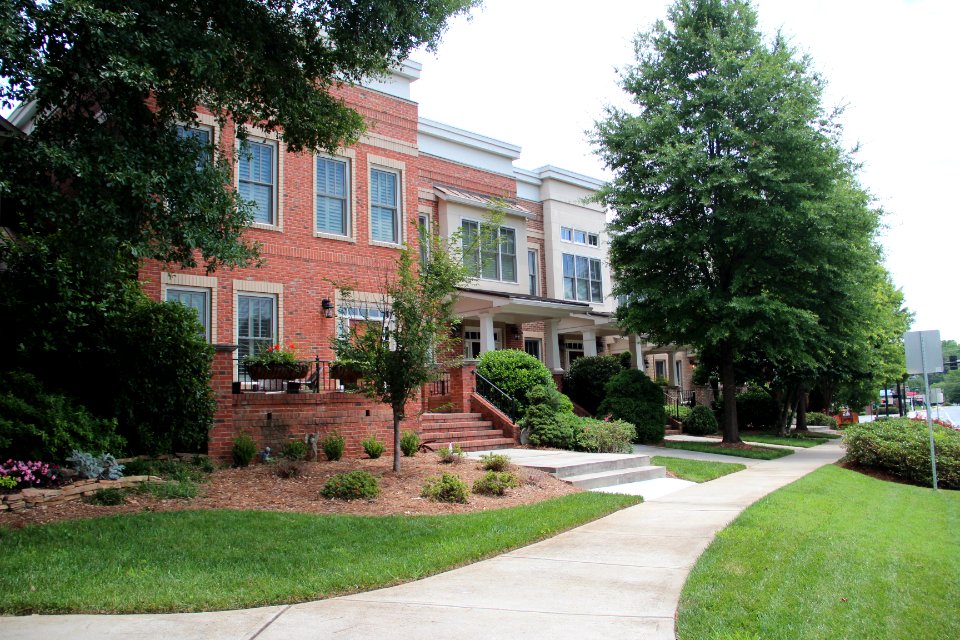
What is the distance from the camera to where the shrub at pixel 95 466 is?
8578 millimetres

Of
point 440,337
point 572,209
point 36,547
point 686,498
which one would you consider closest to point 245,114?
point 440,337

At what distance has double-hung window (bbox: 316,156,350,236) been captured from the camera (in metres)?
16.0

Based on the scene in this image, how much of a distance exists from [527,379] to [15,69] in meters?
12.0

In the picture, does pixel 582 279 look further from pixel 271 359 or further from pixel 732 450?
pixel 271 359

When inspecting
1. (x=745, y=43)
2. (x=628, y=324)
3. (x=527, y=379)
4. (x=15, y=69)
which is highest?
(x=745, y=43)

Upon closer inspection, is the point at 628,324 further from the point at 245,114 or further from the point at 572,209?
the point at 245,114

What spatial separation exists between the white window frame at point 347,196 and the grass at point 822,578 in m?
10.8

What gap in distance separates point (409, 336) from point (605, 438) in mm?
5885

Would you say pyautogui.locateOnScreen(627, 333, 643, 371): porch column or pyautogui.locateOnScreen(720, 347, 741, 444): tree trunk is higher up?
pyautogui.locateOnScreen(627, 333, 643, 371): porch column

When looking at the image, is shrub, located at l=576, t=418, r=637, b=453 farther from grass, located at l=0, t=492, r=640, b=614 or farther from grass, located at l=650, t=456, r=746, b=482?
grass, located at l=0, t=492, r=640, b=614

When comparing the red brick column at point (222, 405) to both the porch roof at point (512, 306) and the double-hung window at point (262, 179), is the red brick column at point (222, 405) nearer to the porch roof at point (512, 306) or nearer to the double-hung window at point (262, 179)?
the double-hung window at point (262, 179)

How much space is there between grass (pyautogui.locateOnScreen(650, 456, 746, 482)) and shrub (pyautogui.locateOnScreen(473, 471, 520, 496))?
4.31 m

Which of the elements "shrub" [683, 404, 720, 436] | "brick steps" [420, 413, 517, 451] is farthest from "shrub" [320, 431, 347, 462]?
"shrub" [683, 404, 720, 436]

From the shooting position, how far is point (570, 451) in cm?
1435
